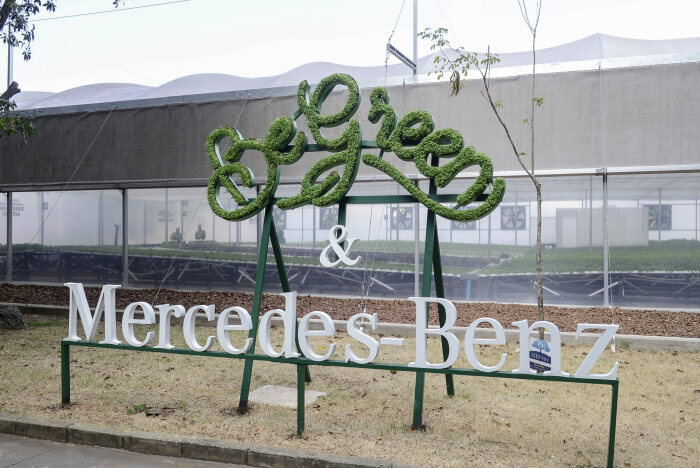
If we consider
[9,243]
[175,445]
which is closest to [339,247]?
[175,445]

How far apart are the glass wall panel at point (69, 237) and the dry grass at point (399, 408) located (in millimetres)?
7184

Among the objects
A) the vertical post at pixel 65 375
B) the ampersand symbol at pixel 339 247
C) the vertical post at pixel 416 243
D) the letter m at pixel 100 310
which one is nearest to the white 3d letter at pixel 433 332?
the ampersand symbol at pixel 339 247

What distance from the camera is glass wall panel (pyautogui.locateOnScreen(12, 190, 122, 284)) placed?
50.0 feet

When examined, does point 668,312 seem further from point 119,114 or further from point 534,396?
point 119,114

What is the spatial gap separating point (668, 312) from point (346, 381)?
21.3ft

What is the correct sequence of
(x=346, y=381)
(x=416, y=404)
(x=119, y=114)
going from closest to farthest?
1. (x=416, y=404)
2. (x=346, y=381)
3. (x=119, y=114)

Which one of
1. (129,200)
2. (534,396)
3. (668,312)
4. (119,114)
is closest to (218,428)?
(534,396)

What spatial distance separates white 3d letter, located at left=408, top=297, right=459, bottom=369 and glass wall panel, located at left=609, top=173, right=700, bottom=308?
7041mm

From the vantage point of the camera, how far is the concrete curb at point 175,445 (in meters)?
4.64

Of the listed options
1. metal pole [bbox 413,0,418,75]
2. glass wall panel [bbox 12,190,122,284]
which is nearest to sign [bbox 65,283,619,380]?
metal pole [bbox 413,0,418,75]

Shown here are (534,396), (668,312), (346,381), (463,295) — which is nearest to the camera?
(534,396)

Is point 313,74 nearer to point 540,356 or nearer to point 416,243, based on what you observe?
point 416,243

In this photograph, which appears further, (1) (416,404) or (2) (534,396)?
(2) (534,396)

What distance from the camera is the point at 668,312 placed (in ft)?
35.1
